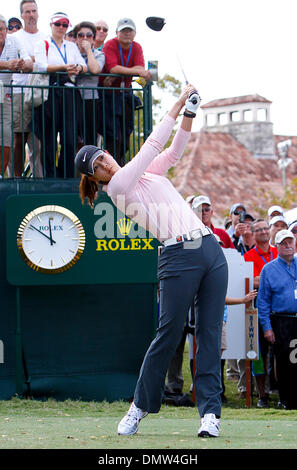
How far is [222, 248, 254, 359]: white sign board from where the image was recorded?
10.3 m

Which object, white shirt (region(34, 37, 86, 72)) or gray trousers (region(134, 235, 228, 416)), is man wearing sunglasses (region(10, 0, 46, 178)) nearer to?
white shirt (region(34, 37, 86, 72))

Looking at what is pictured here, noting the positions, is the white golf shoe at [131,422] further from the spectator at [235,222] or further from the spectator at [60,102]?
the spectator at [235,222]

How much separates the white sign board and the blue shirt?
0.63 feet

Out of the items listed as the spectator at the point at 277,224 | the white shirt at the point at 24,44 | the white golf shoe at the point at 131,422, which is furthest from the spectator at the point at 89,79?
the white golf shoe at the point at 131,422

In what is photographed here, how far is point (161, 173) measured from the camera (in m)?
5.94

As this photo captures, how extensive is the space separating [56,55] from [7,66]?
63 cm

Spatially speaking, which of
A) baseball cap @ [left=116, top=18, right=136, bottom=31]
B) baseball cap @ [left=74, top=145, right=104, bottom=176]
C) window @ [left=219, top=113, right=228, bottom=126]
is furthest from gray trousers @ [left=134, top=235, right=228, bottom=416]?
window @ [left=219, top=113, right=228, bottom=126]

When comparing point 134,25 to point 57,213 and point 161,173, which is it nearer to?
point 57,213

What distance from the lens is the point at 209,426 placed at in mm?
5707

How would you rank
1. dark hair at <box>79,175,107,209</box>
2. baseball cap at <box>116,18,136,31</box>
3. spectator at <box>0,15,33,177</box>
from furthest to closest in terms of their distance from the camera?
1. baseball cap at <box>116,18,136,31</box>
2. spectator at <box>0,15,33,177</box>
3. dark hair at <box>79,175,107,209</box>

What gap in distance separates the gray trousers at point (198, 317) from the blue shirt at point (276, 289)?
4397 mm

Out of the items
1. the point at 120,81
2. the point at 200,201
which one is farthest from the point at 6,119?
the point at 200,201

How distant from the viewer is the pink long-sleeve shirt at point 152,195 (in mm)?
5566

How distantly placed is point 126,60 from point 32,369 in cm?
376
